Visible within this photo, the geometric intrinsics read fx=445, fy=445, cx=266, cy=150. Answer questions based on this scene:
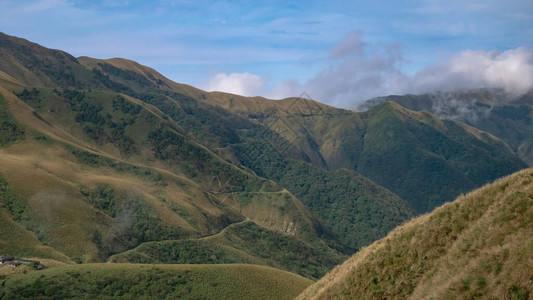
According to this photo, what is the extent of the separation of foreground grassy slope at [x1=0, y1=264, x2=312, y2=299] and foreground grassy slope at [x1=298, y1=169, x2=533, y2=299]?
4795 cm

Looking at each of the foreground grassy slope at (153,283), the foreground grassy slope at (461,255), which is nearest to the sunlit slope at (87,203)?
the foreground grassy slope at (153,283)

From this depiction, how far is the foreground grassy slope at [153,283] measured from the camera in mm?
68500

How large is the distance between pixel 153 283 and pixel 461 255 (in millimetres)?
64006

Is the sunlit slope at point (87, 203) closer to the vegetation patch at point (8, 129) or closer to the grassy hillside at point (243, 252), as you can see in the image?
the vegetation patch at point (8, 129)

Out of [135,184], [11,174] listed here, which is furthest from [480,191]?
[135,184]

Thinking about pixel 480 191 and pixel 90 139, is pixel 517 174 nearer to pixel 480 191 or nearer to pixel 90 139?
pixel 480 191

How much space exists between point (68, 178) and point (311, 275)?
82.4m

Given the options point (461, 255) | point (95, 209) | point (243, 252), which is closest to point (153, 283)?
point (95, 209)

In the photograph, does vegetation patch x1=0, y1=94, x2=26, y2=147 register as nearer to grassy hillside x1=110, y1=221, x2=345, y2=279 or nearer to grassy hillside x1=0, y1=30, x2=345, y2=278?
grassy hillside x1=0, y1=30, x2=345, y2=278

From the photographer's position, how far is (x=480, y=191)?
35.3 metres

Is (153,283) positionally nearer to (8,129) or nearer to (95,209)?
(95,209)

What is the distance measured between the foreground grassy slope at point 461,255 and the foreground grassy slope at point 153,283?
47947mm

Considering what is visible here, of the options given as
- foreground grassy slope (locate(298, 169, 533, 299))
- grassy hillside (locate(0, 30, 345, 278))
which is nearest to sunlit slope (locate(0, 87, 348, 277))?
grassy hillside (locate(0, 30, 345, 278))

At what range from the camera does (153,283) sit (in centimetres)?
8106
